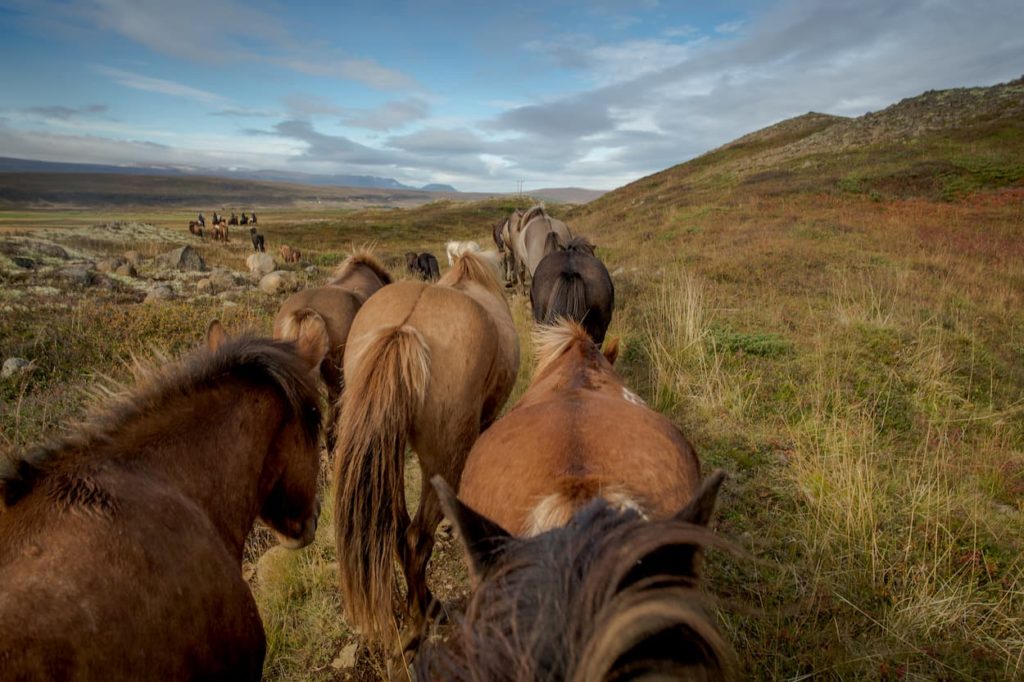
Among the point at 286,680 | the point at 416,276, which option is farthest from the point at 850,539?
the point at 416,276

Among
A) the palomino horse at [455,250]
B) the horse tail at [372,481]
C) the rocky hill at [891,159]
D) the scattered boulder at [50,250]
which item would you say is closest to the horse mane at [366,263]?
the palomino horse at [455,250]

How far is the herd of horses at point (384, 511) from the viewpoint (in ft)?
2.78

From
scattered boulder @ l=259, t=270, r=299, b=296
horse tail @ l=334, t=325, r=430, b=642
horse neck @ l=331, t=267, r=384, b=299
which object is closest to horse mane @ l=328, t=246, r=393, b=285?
horse neck @ l=331, t=267, r=384, b=299

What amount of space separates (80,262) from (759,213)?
883 inches

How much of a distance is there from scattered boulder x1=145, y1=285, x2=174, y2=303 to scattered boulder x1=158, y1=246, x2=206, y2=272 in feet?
15.6

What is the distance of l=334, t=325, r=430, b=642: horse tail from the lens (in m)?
2.65

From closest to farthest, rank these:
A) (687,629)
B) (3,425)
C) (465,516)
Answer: (687,629), (465,516), (3,425)

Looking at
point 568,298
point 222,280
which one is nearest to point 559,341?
point 568,298

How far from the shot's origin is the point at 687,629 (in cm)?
84

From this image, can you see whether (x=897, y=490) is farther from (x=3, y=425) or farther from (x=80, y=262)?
(x=80, y=262)

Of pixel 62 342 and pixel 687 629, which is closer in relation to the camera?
pixel 687 629

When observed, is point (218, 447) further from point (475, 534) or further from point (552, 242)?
point (552, 242)

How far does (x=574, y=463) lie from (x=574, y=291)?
4.47 m

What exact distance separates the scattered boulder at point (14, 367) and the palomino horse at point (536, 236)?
7628mm
